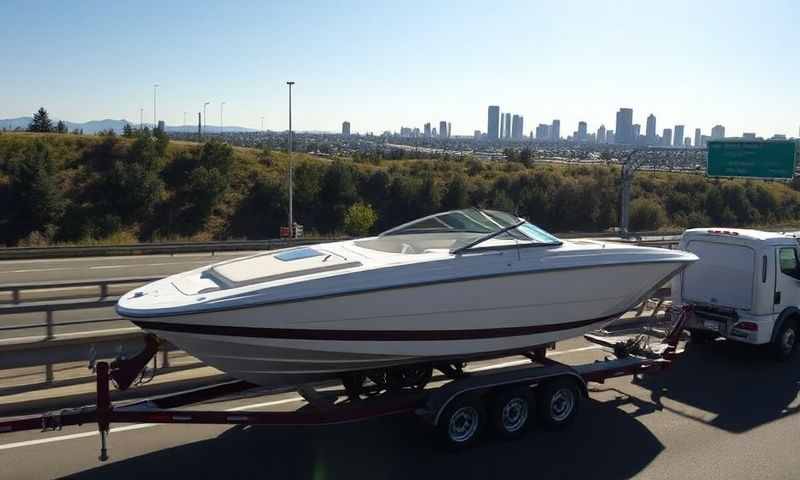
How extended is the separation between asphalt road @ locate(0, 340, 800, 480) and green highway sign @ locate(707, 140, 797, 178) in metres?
22.8

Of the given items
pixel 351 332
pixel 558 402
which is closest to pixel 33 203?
pixel 351 332

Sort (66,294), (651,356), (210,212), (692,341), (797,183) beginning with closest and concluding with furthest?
(651,356)
(692,341)
(66,294)
(210,212)
(797,183)

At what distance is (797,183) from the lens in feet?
194

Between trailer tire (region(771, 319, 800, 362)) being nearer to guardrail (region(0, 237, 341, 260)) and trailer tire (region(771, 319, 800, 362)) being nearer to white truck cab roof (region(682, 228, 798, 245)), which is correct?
white truck cab roof (region(682, 228, 798, 245))

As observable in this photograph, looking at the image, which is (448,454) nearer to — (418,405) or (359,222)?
(418,405)

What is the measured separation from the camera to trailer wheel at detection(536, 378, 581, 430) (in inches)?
288

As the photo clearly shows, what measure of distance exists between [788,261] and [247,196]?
3974 cm

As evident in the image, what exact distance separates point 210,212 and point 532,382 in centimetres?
3979

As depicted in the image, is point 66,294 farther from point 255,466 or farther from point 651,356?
point 651,356

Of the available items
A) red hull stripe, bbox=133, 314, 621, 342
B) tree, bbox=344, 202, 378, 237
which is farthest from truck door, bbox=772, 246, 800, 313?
tree, bbox=344, 202, 378, 237

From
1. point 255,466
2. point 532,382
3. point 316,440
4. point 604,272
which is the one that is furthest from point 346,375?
point 604,272

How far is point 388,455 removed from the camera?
672cm

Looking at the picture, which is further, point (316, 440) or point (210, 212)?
point (210, 212)

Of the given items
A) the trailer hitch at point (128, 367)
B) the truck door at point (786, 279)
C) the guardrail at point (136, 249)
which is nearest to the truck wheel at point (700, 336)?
the truck door at point (786, 279)
